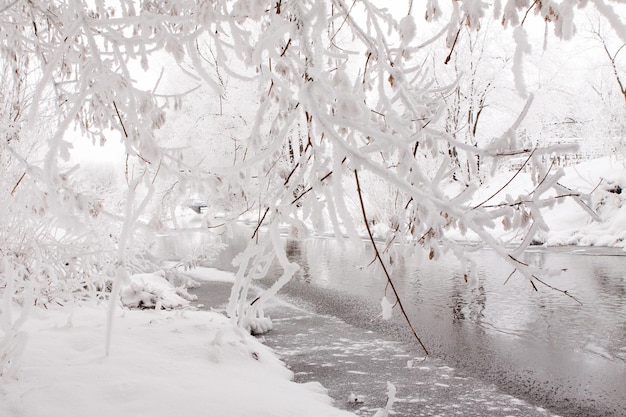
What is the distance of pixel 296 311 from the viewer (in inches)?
345

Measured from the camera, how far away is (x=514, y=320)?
7.46 m

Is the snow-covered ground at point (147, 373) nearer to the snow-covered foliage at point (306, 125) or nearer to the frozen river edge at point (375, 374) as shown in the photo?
the frozen river edge at point (375, 374)

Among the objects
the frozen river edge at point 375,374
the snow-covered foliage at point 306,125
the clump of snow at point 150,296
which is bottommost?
the frozen river edge at point 375,374

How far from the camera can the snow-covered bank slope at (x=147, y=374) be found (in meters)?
3.13

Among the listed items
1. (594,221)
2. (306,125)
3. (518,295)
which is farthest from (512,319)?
(594,221)

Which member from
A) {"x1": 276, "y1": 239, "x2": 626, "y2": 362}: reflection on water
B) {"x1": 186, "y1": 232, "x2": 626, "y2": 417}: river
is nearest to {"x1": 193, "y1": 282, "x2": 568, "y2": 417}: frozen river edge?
{"x1": 186, "y1": 232, "x2": 626, "y2": 417}: river

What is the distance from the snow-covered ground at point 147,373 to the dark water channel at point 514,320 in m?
1.50

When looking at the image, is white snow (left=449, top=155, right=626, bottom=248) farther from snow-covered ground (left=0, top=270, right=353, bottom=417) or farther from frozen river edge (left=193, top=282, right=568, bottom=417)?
snow-covered ground (left=0, top=270, right=353, bottom=417)

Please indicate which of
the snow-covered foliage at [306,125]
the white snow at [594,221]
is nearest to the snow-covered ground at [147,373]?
the snow-covered foliage at [306,125]

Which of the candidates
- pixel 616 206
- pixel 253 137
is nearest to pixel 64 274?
pixel 253 137

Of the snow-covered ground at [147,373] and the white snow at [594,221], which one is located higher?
the white snow at [594,221]

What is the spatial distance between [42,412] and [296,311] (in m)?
6.06

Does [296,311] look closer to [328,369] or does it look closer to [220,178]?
[328,369]

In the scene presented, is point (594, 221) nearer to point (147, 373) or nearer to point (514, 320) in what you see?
point (514, 320)
